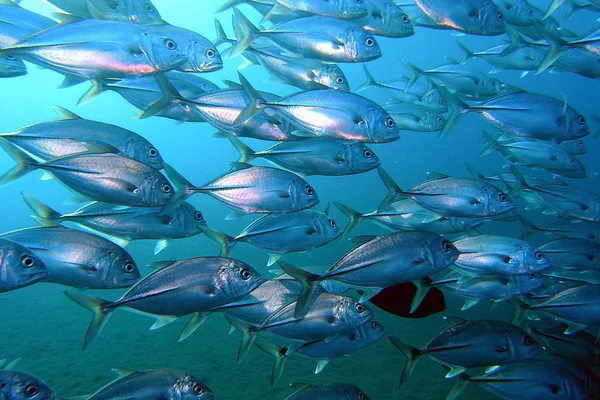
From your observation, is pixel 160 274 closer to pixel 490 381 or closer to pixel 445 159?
pixel 490 381

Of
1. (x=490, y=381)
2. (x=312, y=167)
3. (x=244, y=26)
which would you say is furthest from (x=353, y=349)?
(x=244, y=26)

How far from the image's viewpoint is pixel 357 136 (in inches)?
115

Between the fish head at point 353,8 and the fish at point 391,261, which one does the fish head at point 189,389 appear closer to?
the fish at point 391,261

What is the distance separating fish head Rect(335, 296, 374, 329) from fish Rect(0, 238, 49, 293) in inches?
75.2

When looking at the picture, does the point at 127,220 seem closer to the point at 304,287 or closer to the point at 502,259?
the point at 304,287

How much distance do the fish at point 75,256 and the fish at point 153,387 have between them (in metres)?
0.59

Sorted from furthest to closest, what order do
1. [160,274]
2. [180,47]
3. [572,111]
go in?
[572,111] → [180,47] → [160,274]

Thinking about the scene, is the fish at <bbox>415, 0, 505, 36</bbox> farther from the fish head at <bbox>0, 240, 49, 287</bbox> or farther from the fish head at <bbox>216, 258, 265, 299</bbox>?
the fish head at <bbox>0, 240, 49, 287</bbox>

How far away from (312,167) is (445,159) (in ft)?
155

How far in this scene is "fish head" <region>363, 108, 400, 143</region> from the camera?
9.55ft

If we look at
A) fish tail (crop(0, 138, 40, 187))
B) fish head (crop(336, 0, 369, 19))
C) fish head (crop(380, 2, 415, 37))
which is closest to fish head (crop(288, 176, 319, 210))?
fish head (crop(336, 0, 369, 19))

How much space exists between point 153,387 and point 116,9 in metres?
3.07

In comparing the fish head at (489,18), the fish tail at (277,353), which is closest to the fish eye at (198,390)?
the fish tail at (277,353)

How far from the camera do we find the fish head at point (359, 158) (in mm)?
3109
